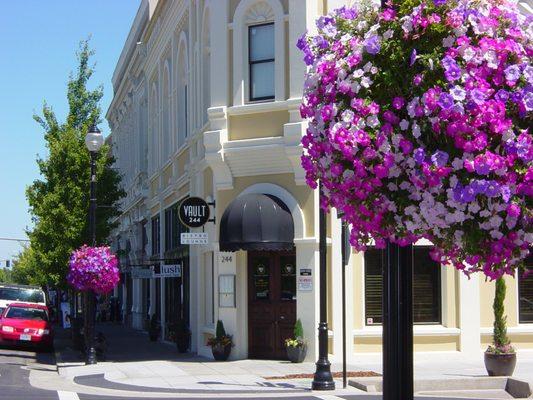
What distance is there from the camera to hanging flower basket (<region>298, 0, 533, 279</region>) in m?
4.72

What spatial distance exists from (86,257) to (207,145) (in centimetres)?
462

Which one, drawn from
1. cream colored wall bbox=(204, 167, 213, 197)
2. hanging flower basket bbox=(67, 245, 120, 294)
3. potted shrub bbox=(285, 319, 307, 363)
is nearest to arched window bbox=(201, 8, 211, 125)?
cream colored wall bbox=(204, 167, 213, 197)

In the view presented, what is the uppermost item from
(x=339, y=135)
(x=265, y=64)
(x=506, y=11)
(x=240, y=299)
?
(x=265, y=64)

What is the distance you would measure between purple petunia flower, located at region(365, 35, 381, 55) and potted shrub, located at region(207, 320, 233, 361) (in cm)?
1614

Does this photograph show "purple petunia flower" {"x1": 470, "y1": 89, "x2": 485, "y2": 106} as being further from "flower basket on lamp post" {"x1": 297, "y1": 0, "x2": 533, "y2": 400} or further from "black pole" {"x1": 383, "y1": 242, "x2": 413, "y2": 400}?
"black pole" {"x1": 383, "y1": 242, "x2": 413, "y2": 400}

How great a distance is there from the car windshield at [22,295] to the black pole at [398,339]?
101 ft

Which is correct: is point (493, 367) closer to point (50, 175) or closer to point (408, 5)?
point (408, 5)

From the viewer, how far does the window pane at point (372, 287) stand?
67.6ft

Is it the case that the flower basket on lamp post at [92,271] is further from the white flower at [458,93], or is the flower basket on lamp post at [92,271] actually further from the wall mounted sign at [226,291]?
the white flower at [458,93]

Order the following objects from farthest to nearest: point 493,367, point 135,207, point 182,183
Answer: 1. point 135,207
2. point 182,183
3. point 493,367

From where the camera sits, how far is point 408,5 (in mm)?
5281

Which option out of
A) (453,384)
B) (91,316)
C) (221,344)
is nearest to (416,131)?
(453,384)

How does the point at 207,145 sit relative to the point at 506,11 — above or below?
above

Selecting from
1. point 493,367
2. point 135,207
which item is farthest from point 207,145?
point 135,207
